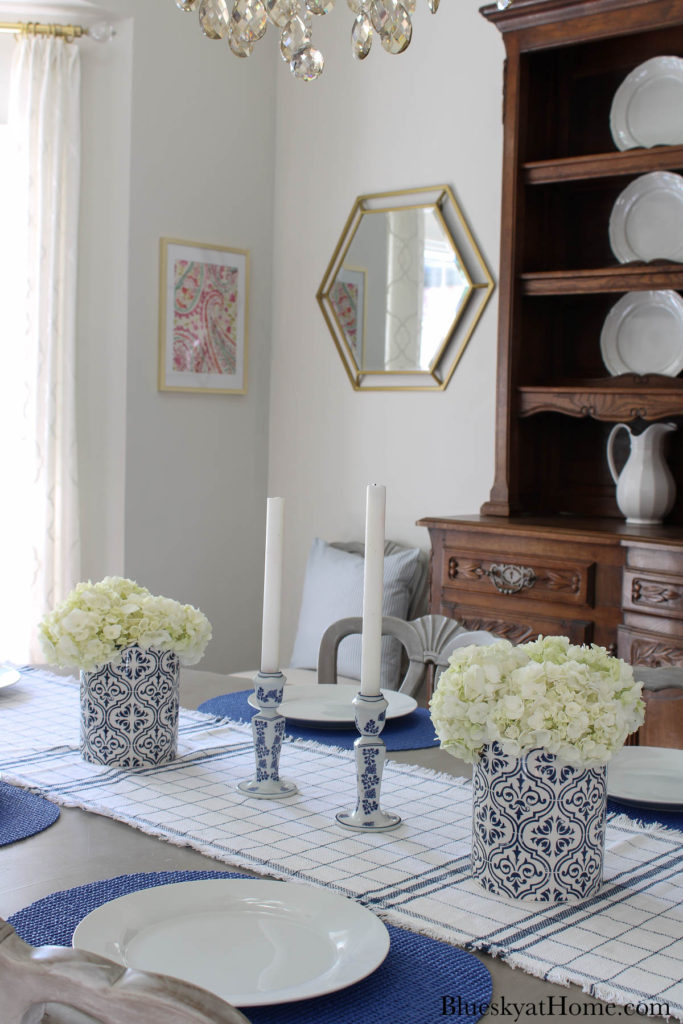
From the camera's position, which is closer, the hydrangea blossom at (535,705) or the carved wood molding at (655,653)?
the hydrangea blossom at (535,705)

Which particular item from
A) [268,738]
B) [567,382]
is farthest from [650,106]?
[268,738]

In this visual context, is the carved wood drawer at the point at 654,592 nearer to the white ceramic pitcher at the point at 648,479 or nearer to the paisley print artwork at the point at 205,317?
the white ceramic pitcher at the point at 648,479

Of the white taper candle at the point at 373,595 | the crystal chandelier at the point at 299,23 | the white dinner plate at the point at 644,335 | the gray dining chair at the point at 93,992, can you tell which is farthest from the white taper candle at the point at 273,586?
the white dinner plate at the point at 644,335

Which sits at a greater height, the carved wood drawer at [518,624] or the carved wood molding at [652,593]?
the carved wood molding at [652,593]

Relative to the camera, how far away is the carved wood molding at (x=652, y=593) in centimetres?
260

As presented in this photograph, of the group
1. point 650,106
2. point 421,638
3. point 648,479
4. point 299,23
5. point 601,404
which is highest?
point 650,106

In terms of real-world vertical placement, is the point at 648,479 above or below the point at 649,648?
above

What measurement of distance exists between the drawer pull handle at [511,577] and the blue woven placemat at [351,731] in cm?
104

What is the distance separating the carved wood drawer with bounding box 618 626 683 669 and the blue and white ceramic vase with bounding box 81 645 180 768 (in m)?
1.39

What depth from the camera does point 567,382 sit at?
3.30 m

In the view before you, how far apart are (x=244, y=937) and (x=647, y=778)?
710 mm

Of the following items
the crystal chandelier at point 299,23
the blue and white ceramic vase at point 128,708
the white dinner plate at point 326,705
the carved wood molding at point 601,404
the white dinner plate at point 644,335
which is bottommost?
the white dinner plate at point 326,705

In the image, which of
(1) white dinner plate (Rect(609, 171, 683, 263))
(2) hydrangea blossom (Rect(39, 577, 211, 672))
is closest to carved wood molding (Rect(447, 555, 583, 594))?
(1) white dinner plate (Rect(609, 171, 683, 263))

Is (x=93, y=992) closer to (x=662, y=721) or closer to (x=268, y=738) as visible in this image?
(x=268, y=738)
